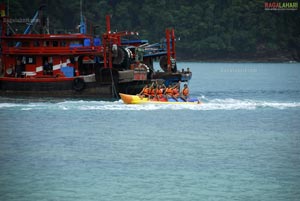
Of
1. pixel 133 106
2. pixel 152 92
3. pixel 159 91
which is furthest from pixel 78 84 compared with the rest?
pixel 159 91

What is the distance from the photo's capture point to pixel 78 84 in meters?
64.6

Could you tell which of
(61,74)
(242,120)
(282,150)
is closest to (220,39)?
(61,74)

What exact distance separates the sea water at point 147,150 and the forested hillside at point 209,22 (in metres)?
98.8

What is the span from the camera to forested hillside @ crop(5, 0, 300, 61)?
16325 cm

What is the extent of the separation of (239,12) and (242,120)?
111 meters

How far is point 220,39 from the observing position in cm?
16412

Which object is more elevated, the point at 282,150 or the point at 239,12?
the point at 239,12

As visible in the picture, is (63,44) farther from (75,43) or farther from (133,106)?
(133,106)

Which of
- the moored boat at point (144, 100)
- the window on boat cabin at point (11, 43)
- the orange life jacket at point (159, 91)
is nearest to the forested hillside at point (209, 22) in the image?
the window on boat cabin at point (11, 43)

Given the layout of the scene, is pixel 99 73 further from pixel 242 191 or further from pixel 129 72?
pixel 242 191

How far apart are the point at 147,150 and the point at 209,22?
12198 centimetres

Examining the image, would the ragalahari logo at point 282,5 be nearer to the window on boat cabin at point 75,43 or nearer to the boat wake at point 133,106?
the window on boat cabin at point 75,43

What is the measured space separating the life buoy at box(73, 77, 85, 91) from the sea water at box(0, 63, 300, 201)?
1166 millimetres

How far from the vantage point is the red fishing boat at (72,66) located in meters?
64.1
